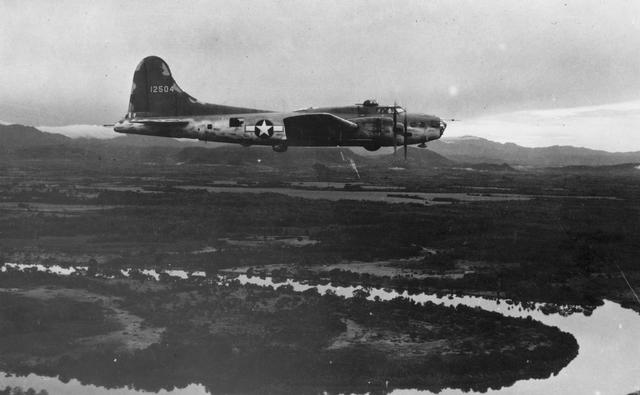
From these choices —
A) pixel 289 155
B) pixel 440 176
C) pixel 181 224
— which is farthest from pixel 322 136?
pixel 289 155

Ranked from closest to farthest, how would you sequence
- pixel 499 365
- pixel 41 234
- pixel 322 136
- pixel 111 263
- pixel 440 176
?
pixel 322 136
pixel 499 365
pixel 111 263
pixel 41 234
pixel 440 176

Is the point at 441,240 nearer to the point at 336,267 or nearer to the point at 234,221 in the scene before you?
the point at 336,267

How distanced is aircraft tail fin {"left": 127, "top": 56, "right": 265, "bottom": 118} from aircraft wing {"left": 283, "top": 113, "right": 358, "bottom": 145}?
5.39 meters

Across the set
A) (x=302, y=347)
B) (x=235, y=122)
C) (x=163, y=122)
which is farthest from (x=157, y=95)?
(x=302, y=347)

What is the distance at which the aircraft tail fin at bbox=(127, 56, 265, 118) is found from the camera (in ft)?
81.9

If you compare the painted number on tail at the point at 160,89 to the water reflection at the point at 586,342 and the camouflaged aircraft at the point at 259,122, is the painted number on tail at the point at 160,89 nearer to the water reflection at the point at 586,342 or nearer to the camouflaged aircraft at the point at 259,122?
the camouflaged aircraft at the point at 259,122

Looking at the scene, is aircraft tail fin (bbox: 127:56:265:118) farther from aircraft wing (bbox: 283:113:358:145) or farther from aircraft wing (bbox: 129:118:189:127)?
aircraft wing (bbox: 283:113:358:145)

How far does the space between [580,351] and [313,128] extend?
1627 cm

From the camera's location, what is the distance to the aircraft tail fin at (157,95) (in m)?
25.0

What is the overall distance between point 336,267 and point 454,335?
13012 mm

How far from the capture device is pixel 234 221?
52.0 m

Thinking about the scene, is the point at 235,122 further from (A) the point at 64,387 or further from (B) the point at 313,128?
(A) the point at 64,387

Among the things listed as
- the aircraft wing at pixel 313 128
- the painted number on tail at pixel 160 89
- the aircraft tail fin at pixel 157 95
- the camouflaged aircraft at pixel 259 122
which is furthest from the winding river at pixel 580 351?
the painted number on tail at pixel 160 89

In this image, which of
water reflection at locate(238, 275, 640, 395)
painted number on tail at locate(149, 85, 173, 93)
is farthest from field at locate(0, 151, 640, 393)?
painted number on tail at locate(149, 85, 173, 93)
